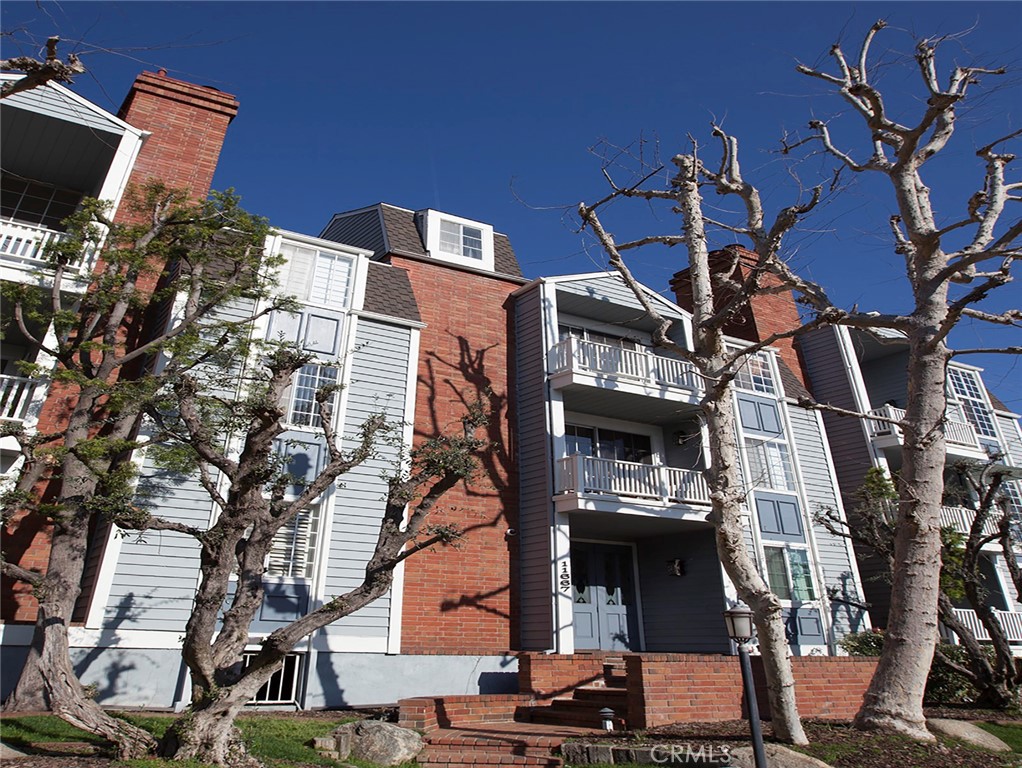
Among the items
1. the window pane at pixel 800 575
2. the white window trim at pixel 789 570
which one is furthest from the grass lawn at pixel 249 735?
the window pane at pixel 800 575

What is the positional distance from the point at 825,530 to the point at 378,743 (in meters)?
14.0

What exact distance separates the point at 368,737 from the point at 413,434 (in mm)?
6652

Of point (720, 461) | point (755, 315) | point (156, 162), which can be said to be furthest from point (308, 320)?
point (755, 315)

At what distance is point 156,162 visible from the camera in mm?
14625

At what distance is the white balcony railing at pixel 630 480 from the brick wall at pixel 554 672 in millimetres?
3249

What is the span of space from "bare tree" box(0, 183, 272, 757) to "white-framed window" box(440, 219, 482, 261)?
515cm

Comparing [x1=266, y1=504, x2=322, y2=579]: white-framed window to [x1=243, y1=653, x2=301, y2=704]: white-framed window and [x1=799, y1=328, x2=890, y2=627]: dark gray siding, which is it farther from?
[x1=799, y1=328, x2=890, y2=627]: dark gray siding

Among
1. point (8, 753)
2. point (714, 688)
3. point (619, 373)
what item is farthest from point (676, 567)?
point (8, 753)

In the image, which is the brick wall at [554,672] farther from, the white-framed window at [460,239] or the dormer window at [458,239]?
the white-framed window at [460,239]

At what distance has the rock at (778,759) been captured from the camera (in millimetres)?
6539

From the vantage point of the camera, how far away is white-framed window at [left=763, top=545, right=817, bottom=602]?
53.2ft

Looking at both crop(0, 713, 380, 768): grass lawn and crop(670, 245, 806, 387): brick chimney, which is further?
crop(670, 245, 806, 387): brick chimney

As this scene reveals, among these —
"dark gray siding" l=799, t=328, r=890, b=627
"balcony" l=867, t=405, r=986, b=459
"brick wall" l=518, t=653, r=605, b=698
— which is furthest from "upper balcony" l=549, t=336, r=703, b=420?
"balcony" l=867, t=405, r=986, b=459

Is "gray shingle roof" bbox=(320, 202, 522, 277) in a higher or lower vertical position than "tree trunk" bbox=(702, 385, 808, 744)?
higher
